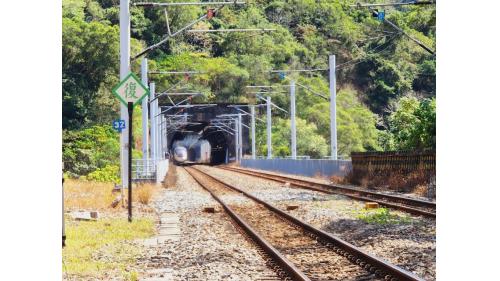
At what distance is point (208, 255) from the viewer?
39.8 ft

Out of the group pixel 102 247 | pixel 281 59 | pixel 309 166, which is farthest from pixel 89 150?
pixel 281 59

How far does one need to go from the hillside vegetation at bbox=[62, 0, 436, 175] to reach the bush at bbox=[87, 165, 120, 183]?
7.80 meters

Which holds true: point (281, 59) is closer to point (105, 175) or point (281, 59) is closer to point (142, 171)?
point (105, 175)

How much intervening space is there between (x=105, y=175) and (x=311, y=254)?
21.2 metres

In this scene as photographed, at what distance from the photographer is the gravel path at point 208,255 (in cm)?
1054

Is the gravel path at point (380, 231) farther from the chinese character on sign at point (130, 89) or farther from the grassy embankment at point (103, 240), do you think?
the chinese character on sign at point (130, 89)

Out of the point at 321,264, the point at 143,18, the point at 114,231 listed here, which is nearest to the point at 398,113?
the point at 143,18

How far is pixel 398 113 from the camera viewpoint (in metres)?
38.9

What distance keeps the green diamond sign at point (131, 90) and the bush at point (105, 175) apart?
50.5 feet

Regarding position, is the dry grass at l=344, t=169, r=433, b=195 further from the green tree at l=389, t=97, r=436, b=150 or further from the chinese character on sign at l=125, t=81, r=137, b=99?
the chinese character on sign at l=125, t=81, r=137, b=99

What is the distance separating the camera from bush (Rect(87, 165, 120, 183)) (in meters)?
31.9

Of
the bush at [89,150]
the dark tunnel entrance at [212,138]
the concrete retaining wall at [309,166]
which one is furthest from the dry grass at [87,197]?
the dark tunnel entrance at [212,138]
